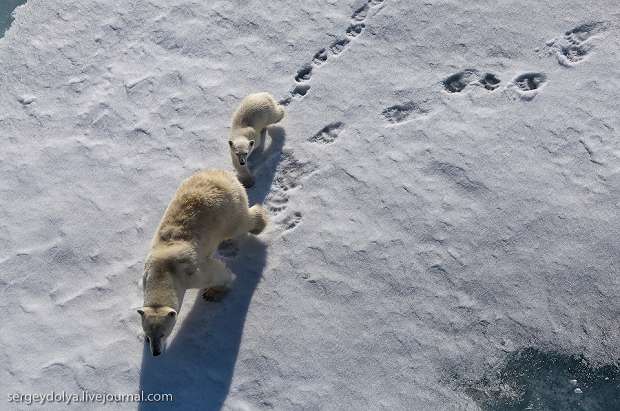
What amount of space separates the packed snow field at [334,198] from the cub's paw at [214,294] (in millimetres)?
59

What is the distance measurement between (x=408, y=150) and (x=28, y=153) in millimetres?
3325

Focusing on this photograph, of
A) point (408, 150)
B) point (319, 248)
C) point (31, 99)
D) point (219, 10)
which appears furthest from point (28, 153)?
point (408, 150)

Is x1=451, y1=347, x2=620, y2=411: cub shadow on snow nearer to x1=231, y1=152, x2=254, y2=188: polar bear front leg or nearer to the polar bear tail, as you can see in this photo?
the polar bear tail

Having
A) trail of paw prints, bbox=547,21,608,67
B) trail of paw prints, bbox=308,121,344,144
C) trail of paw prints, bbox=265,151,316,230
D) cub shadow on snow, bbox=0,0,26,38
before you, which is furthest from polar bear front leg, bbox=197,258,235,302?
cub shadow on snow, bbox=0,0,26,38

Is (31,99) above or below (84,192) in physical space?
above

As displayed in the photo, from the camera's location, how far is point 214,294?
5125 millimetres

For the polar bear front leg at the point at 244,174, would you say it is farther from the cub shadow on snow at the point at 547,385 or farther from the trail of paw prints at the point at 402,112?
the cub shadow on snow at the point at 547,385

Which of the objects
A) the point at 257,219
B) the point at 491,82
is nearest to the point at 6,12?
the point at 257,219

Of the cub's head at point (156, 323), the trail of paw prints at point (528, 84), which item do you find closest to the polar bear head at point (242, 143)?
the cub's head at point (156, 323)

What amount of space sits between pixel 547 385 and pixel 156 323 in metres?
2.62

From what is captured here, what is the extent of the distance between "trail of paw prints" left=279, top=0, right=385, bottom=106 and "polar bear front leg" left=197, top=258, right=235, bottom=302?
187cm

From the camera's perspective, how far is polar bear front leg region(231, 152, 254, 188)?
18.7 feet

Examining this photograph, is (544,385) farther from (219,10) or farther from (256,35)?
(219,10)

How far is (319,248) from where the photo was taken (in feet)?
17.5
